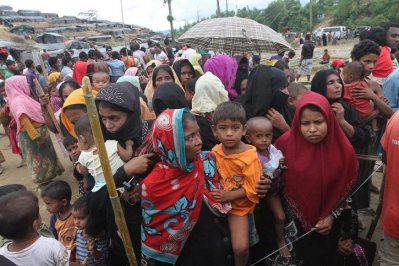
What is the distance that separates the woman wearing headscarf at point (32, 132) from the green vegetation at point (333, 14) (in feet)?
118

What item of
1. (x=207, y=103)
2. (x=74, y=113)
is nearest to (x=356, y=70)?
(x=207, y=103)

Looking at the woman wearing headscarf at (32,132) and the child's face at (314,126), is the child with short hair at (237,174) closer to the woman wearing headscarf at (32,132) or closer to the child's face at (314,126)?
the child's face at (314,126)

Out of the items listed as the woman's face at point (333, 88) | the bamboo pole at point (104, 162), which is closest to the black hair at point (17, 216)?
the bamboo pole at point (104, 162)

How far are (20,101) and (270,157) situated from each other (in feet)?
13.6

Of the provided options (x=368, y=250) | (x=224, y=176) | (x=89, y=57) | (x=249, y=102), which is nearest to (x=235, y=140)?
(x=224, y=176)

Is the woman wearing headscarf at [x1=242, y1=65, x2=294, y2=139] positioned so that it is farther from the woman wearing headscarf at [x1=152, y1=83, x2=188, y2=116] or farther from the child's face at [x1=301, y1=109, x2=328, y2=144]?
the woman wearing headscarf at [x1=152, y1=83, x2=188, y2=116]

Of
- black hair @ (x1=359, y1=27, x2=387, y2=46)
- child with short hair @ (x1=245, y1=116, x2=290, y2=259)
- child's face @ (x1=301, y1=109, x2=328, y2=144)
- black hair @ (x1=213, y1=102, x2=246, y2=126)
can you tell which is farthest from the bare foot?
black hair @ (x1=359, y1=27, x2=387, y2=46)

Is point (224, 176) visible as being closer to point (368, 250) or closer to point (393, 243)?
point (393, 243)

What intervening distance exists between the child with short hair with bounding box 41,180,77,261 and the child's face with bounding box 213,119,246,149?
158 cm

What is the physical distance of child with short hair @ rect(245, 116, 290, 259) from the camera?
2.25 meters

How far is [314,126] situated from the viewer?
2.10 metres

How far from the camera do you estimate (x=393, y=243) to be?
2178 millimetres

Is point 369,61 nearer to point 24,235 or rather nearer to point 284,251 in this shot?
point 284,251

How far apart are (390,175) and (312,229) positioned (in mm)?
653
